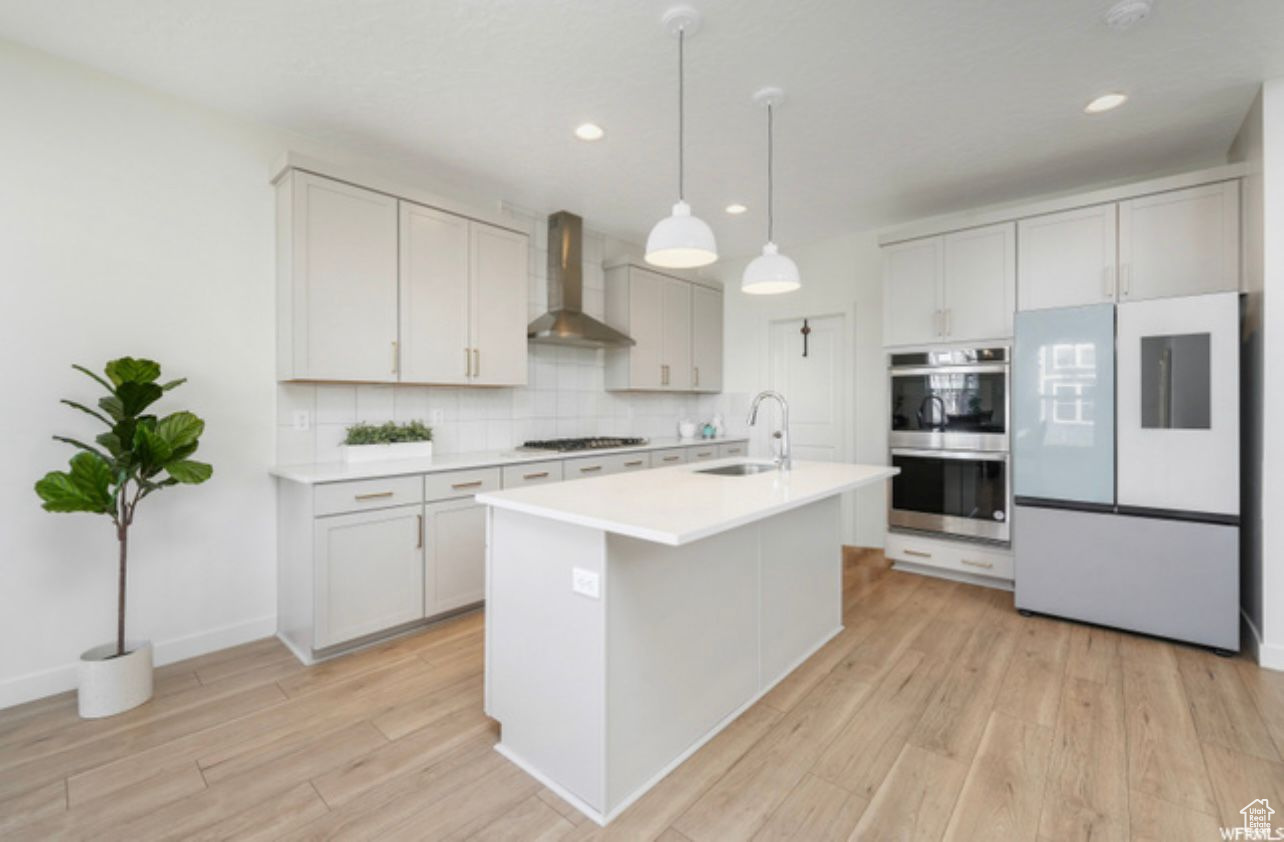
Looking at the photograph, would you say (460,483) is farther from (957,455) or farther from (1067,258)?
(1067,258)

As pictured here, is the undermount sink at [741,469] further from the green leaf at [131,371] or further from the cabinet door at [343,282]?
the green leaf at [131,371]

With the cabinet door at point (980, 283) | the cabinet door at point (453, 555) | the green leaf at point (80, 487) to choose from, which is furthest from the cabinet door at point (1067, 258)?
the green leaf at point (80, 487)

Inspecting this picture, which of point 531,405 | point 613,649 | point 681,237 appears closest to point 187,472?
point 613,649

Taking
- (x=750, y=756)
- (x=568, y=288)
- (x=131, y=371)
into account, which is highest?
(x=568, y=288)

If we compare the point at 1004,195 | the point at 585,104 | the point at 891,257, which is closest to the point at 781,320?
the point at 891,257

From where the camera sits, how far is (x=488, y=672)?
2.03m

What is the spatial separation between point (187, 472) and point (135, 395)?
0.36m

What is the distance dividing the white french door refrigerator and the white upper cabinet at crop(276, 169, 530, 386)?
3.19 m

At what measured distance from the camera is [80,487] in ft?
6.73

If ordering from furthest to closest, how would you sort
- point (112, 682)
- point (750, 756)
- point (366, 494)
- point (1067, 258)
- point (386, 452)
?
point (1067, 258) → point (386, 452) → point (366, 494) → point (112, 682) → point (750, 756)

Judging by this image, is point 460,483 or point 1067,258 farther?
point 1067,258

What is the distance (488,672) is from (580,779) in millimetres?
544

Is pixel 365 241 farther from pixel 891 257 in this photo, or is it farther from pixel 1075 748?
pixel 1075 748

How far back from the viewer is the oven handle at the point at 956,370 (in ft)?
11.3
